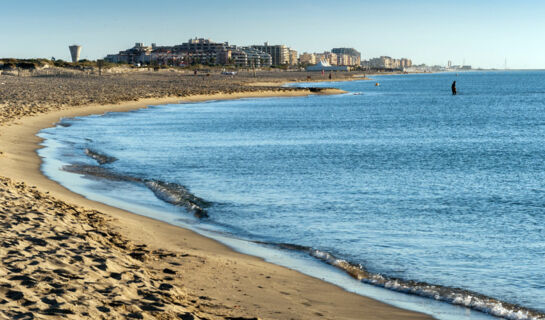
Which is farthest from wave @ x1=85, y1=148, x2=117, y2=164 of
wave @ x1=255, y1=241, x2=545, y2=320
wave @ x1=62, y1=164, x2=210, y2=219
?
wave @ x1=255, y1=241, x2=545, y2=320

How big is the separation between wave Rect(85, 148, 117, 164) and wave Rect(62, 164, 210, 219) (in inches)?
70.6

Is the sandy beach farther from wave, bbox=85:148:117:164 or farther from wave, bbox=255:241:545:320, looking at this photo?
wave, bbox=85:148:117:164

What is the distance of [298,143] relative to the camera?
35.0 metres

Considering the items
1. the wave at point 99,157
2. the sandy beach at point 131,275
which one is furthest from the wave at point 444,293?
the wave at point 99,157

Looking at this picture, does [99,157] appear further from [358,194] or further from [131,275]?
[131,275]

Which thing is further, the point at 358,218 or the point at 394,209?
the point at 394,209

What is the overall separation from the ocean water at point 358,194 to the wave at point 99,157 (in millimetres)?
82

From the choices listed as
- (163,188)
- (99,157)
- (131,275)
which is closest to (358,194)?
(163,188)

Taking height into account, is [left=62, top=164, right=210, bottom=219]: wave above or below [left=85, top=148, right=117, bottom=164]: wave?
below

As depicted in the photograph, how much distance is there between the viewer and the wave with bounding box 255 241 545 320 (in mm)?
8992

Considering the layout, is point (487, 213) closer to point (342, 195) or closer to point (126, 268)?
point (342, 195)

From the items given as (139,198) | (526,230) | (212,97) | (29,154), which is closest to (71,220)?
(139,198)

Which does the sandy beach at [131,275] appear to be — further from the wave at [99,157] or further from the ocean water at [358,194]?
the wave at [99,157]

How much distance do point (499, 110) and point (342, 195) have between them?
57.4 metres
